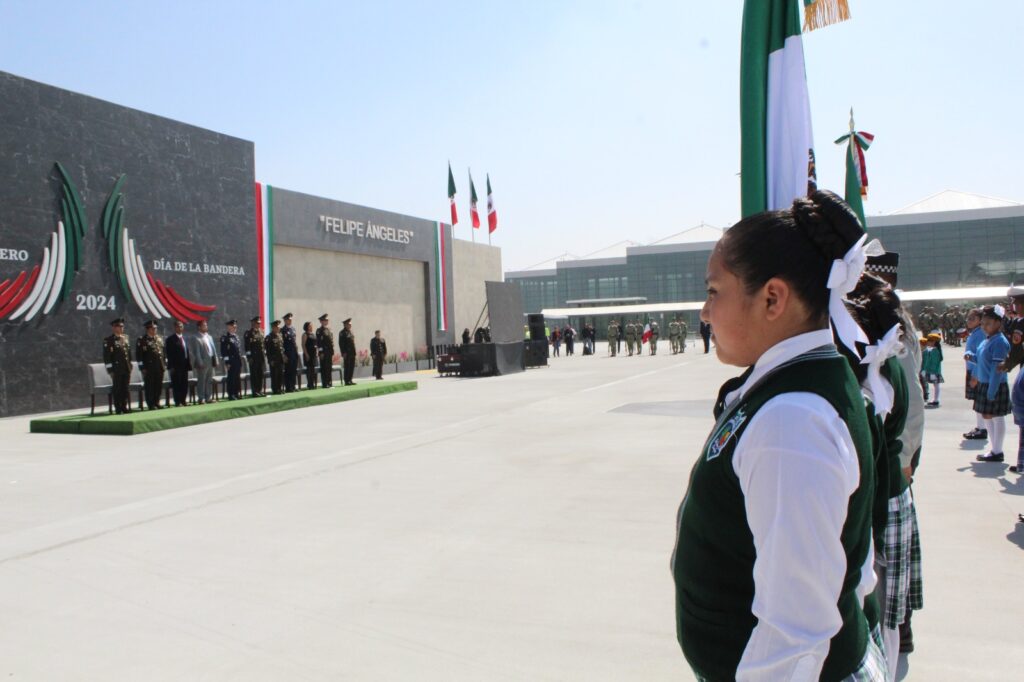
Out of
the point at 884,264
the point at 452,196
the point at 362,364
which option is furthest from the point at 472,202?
the point at 884,264

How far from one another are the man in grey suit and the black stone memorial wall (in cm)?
184

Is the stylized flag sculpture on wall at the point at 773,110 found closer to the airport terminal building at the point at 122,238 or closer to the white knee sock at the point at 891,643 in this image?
the white knee sock at the point at 891,643

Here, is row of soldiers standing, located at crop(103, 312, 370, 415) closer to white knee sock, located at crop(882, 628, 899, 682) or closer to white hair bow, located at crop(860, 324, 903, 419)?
white knee sock, located at crop(882, 628, 899, 682)

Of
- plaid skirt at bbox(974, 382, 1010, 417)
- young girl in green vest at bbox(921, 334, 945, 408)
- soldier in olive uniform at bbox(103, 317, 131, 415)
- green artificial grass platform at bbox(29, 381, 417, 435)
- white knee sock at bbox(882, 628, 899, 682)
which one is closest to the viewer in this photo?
white knee sock at bbox(882, 628, 899, 682)

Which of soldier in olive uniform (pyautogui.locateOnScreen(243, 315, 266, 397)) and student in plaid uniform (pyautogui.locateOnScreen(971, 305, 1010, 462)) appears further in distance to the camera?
soldier in olive uniform (pyautogui.locateOnScreen(243, 315, 266, 397))

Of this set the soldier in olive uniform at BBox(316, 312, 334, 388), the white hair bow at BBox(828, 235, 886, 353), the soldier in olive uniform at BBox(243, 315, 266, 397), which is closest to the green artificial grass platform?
the soldier in olive uniform at BBox(243, 315, 266, 397)

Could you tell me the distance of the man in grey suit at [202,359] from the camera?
15406 mm

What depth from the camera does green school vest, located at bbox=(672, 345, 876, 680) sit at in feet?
4.17

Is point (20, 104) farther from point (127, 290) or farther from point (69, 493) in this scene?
point (69, 493)

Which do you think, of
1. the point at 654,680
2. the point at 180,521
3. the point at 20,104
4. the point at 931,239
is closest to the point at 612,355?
the point at 20,104

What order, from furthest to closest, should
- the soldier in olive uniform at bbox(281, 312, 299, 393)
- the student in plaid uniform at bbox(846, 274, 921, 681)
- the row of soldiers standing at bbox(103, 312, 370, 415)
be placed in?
the soldier in olive uniform at bbox(281, 312, 299, 393), the row of soldiers standing at bbox(103, 312, 370, 415), the student in plaid uniform at bbox(846, 274, 921, 681)

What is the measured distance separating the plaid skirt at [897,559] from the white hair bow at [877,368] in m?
0.65

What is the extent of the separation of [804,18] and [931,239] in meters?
80.6

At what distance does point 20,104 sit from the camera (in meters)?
14.6
